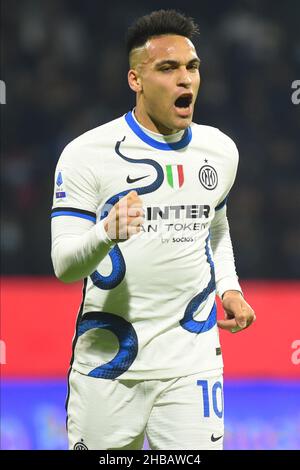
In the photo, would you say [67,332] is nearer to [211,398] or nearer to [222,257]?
[222,257]

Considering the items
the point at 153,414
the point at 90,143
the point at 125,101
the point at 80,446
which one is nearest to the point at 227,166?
the point at 90,143

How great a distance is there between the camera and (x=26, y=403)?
14.2 feet

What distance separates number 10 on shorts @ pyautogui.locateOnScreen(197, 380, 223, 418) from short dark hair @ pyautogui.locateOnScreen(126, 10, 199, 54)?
98cm

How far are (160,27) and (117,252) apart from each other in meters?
0.65

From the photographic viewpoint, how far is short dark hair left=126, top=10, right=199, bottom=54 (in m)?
3.04

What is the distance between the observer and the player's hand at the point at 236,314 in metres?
2.96

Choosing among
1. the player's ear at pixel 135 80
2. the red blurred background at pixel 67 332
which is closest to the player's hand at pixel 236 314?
the player's ear at pixel 135 80

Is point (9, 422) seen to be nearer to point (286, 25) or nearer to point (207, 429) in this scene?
point (207, 429)

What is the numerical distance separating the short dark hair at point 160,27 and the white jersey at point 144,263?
0.28m

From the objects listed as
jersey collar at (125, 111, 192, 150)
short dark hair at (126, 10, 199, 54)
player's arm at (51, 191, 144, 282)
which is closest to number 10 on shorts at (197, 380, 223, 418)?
player's arm at (51, 191, 144, 282)

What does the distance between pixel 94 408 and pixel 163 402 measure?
0.19 meters

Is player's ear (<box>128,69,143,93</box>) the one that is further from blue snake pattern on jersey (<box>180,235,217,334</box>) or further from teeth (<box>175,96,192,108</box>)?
blue snake pattern on jersey (<box>180,235,217,334</box>)

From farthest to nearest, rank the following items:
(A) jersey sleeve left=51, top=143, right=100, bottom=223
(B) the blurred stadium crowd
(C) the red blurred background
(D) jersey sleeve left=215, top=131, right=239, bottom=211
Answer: (B) the blurred stadium crowd, (C) the red blurred background, (D) jersey sleeve left=215, top=131, right=239, bottom=211, (A) jersey sleeve left=51, top=143, right=100, bottom=223
